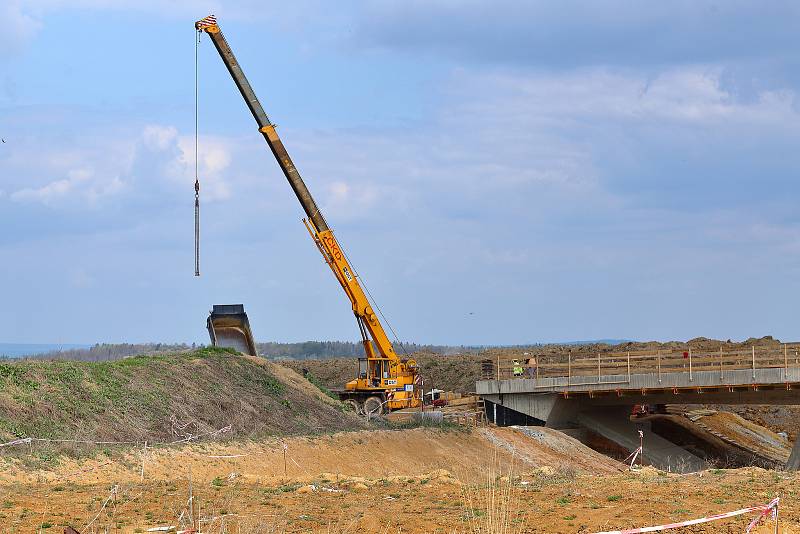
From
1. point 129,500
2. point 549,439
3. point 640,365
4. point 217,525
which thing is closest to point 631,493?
point 217,525

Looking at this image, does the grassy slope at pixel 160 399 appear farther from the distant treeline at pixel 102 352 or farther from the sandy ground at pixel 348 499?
the distant treeline at pixel 102 352

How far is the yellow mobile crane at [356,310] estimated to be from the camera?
40875 mm

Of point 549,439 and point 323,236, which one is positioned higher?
point 323,236

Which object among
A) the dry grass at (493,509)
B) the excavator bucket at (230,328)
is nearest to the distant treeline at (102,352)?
the excavator bucket at (230,328)

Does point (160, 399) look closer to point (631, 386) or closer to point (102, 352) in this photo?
point (631, 386)

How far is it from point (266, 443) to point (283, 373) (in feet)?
39.7

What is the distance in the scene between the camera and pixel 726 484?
1975 cm

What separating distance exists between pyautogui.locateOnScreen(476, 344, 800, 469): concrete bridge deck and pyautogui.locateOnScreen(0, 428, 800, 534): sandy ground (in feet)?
53.5

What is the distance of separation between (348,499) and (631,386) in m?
26.1

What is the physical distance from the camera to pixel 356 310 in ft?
142

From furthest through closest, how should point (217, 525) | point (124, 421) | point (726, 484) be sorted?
point (124, 421)
point (726, 484)
point (217, 525)

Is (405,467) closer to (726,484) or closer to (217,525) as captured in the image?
(726,484)

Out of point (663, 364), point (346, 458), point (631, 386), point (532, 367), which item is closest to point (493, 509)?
point (346, 458)

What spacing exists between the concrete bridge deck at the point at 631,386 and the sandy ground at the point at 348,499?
16.3m
